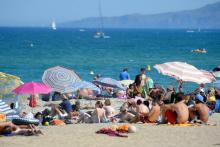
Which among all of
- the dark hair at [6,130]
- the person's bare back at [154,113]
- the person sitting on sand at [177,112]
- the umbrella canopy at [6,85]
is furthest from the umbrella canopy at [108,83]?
the dark hair at [6,130]

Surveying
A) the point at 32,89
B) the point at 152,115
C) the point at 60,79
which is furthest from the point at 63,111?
the point at 152,115

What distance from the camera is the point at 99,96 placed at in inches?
843

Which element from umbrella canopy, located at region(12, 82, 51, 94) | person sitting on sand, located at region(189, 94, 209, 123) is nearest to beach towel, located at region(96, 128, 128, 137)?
person sitting on sand, located at region(189, 94, 209, 123)

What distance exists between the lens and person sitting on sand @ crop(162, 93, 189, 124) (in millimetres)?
13773

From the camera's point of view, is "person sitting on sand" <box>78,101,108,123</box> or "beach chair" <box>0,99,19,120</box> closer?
"person sitting on sand" <box>78,101,108,123</box>

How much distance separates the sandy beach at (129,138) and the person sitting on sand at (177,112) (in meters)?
0.30

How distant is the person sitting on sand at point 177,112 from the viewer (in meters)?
13.8

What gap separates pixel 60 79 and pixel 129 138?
5.47 meters

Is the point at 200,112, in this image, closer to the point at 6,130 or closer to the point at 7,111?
the point at 6,130

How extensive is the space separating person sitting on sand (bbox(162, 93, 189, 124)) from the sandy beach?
0.30m

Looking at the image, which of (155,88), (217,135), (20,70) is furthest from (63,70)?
(20,70)

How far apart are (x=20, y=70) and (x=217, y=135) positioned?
30.4 meters

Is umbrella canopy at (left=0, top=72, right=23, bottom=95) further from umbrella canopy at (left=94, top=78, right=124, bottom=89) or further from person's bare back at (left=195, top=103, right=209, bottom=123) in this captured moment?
person's bare back at (left=195, top=103, right=209, bottom=123)

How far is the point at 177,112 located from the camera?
542 inches
